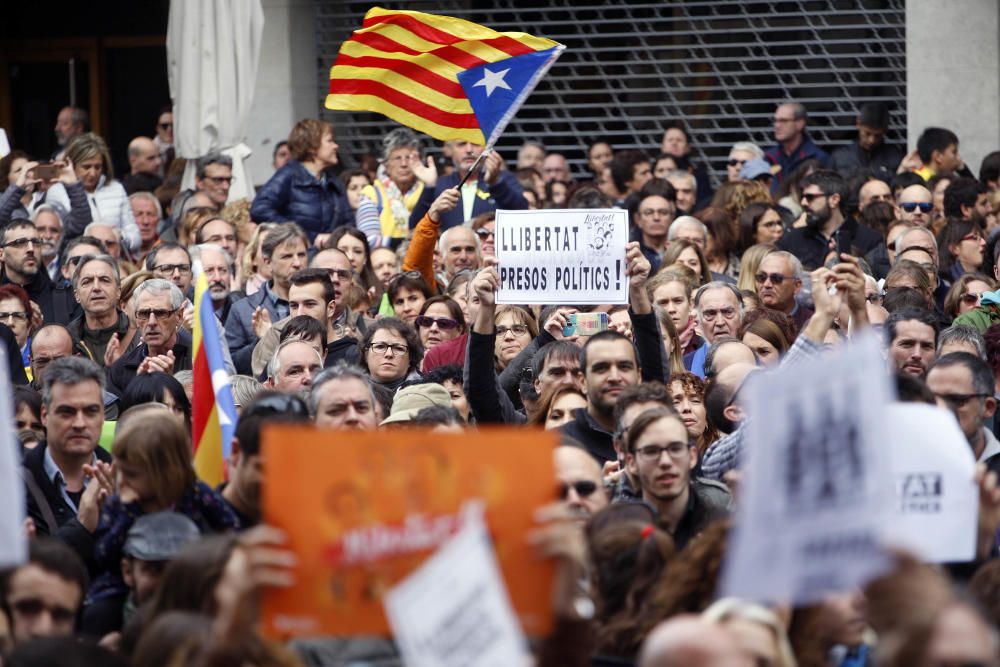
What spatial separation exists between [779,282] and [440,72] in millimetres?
2310

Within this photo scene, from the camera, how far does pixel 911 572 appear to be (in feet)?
14.0

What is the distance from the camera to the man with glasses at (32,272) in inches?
459

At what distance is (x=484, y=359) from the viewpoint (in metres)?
8.55

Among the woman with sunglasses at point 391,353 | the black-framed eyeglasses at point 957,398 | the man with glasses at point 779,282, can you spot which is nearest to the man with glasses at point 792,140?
the man with glasses at point 779,282

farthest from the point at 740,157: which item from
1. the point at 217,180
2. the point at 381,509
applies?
the point at 381,509

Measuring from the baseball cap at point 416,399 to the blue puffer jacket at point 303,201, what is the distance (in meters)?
6.00

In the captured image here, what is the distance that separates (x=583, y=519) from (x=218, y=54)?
1088 centimetres

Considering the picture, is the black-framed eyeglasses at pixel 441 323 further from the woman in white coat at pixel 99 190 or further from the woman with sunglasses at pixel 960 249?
the woman in white coat at pixel 99 190

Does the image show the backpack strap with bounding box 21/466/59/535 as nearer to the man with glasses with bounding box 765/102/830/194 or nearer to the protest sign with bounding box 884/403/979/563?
the protest sign with bounding box 884/403/979/563

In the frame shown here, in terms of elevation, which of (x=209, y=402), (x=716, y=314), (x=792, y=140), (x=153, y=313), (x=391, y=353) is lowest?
(x=209, y=402)

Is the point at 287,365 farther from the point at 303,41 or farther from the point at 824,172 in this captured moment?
the point at 303,41

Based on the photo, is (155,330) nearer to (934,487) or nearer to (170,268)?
(170,268)

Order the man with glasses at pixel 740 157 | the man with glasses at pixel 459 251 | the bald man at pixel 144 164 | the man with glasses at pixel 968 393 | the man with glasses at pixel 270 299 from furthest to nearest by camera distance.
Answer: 1. the bald man at pixel 144 164
2. the man with glasses at pixel 740 157
3. the man with glasses at pixel 459 251
4. the man with glasses at pixel 270 299
5. the man with glasses at pixel 968 393

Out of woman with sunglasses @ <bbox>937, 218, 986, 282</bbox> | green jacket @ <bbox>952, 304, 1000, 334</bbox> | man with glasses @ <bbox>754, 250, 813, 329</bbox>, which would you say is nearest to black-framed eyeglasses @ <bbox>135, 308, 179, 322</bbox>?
man with glasses @ <bbox>754, 250, 813, 329</bbox>
